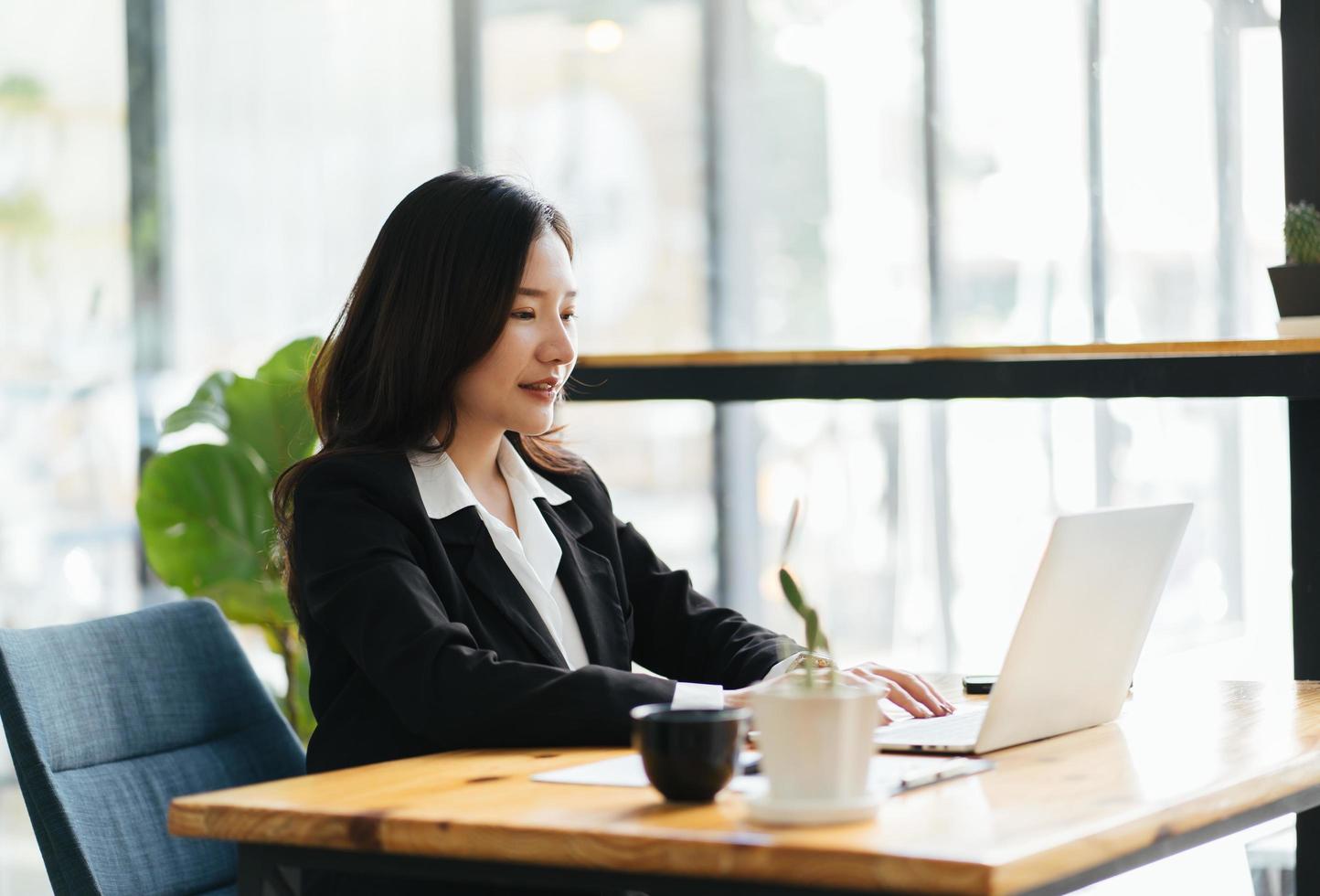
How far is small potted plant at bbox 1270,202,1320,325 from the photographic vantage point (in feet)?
7.97

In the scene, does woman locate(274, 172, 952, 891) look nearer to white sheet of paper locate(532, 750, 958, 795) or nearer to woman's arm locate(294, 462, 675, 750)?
woman's arm locate(294, 462, 675, 750)

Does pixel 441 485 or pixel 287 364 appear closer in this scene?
pixel 441 485

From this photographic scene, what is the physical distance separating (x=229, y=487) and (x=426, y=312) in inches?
63.2

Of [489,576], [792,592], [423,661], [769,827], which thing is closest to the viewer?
[769,827]

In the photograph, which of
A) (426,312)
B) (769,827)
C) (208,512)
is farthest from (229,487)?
(769,827)

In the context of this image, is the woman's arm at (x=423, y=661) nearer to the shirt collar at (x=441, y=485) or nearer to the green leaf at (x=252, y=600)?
the shirt collar at (x=441, y=485)

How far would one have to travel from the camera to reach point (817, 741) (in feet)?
4.00

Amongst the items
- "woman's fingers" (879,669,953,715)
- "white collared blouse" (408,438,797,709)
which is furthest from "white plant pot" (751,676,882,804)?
"white collared blouse" (408,438,797,709)

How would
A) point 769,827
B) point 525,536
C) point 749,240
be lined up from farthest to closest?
point 749,240
point 525,536
point 769,827

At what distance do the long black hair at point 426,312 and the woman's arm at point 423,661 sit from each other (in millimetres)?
142

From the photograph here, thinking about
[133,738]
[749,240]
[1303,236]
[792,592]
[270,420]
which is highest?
[749,240]

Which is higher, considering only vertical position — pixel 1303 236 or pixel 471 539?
pixel 1303 236

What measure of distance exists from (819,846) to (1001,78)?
259 cm

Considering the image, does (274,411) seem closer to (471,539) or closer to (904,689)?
(471,539)
